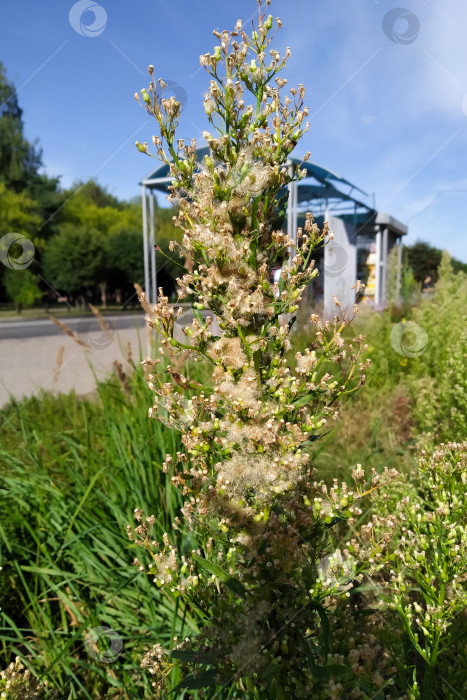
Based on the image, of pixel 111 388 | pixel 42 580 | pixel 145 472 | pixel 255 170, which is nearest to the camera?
pixel 255 170

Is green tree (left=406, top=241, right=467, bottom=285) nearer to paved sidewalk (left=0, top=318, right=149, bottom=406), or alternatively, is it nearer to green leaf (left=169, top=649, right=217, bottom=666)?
paved sidewalk (left=0, top=318, right=149, bottom=406)

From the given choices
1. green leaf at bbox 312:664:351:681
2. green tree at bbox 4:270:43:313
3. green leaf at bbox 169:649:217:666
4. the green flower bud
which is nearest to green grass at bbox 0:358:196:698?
green leaf at bbox 169:649:217:666

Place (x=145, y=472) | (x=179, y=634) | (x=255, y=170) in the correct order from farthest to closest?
1. (x=145, y=472)
2. (x=179, y=634)
3. (x=255, y=170)

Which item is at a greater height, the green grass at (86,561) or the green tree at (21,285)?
the green tree at (21,285)

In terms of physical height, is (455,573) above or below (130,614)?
above

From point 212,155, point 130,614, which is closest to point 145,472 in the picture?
point 130,614

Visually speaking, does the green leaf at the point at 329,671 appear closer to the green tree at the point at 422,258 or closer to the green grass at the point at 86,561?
the green grass at the point at 86,561

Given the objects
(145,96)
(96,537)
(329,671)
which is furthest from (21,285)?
(329,671)

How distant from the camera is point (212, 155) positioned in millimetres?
1148

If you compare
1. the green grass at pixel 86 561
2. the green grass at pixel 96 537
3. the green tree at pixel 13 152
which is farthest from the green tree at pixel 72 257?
the green grass at pixel 86 561

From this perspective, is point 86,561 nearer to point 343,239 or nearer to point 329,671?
point 329,671

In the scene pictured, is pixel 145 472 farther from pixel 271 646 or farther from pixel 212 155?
Result: pixel 212 155

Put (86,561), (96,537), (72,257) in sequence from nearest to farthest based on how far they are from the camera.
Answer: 1. (86,561)
2. (96,537)
3. (72,257)

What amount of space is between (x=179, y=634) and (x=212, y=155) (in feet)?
6.10
